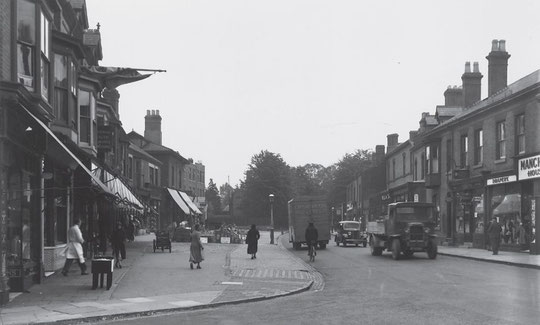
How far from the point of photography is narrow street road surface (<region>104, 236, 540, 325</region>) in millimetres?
11023

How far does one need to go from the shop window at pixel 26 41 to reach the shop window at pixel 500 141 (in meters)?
24.3

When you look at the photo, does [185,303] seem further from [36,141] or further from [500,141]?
[500,141]

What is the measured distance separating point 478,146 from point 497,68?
16.3 feet

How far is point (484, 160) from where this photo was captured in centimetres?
3497

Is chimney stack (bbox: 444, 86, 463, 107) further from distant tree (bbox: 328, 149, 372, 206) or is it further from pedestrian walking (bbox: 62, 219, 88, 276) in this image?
distant tree (bbox: 328, 149, 372, 206)

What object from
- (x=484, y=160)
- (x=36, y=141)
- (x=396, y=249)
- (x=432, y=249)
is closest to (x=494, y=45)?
(x=484, y=160)

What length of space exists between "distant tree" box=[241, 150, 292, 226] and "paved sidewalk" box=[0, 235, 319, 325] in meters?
84.2

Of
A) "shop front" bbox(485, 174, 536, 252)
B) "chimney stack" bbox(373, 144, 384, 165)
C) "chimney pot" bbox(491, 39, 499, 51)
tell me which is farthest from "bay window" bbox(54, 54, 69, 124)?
"chimney stack" bbox(373, 144, 384, 165)

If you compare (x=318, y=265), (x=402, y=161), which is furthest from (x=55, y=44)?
(x=402, y=161)

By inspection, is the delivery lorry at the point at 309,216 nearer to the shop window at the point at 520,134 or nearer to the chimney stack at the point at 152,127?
the shop window at the point at 520,134

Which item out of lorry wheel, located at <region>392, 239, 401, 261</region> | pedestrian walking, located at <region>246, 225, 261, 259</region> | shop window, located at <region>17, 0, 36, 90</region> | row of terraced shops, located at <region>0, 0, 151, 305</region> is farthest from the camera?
pedestrian walking, located at <region>246, 225, 261, 259</region>

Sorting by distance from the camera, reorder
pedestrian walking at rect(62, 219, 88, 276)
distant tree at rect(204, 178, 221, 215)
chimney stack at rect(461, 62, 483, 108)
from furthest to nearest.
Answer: distant tree at rect(204, 178, 221, 215)
chimney stack at rect(461, 62, 483, 108)
pedestrian walking at rect(62, 219, 88, 276)

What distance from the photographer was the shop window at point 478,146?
117ft

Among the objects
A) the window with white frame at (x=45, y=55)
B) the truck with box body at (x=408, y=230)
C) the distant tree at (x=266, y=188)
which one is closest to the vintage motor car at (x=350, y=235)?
the truck with box body at (x=408, y=230)
